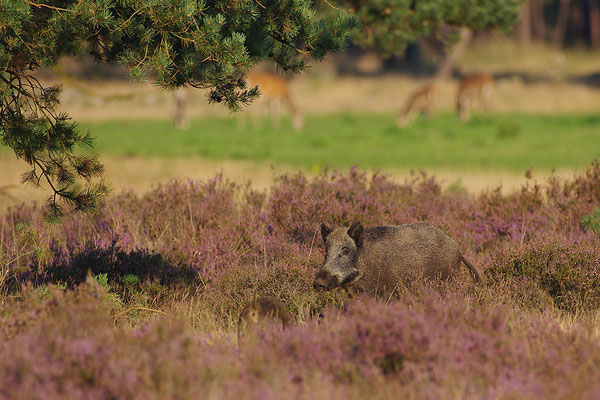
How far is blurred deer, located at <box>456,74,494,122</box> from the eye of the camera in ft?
129

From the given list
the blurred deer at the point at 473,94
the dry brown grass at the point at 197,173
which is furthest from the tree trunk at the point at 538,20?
the dry brown grass at the point at 197,173

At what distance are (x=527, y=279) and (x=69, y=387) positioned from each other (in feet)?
15.7

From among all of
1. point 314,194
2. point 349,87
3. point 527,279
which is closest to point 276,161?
point 314,194

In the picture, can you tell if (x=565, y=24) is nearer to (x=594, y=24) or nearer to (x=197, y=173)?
(x=594, y=24)

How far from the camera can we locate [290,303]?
287 inches

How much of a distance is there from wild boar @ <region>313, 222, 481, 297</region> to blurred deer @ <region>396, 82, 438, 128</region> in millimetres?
28708

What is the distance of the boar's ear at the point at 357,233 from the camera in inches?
265

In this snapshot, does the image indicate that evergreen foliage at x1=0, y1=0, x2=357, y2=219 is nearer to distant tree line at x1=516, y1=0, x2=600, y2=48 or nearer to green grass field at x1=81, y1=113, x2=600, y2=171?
green grass field at x1=81, y1=113, x2=600, y2=171

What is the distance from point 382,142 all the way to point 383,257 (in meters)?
20.8

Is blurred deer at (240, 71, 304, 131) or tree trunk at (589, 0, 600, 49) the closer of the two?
blurred deer at (240, 71, 304, 131)

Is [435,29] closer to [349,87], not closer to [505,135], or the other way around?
[505,135]

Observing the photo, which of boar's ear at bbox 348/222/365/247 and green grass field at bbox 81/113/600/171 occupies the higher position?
boar's ear at bbox 348/222/365/247

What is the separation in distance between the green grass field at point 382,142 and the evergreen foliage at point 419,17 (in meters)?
7.82

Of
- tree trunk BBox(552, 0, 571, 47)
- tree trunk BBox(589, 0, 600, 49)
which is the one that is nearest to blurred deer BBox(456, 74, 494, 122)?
tree trunk BBox(552, 0, 571, 47)
